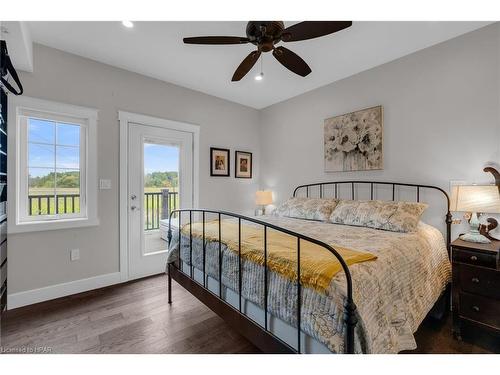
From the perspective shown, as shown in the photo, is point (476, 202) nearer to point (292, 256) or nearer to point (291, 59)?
point (292, 256)

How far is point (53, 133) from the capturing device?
254 centimetres

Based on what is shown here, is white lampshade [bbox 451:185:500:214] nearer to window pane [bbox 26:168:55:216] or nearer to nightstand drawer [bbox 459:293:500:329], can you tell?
nightstand drawer [bbox 459:293:500:329]

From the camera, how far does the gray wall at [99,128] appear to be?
2375 millimetres

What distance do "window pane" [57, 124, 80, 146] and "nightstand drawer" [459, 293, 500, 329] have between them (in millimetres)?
3881

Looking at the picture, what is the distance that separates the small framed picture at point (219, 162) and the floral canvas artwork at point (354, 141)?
155 cm

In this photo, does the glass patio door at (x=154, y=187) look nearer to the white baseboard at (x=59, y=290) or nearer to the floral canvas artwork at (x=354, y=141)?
the white baseboard at (x=59, y=290)

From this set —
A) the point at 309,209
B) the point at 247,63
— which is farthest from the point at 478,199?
the point at 247,63

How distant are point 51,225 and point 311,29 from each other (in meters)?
2.97

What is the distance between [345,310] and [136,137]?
9.62 feet

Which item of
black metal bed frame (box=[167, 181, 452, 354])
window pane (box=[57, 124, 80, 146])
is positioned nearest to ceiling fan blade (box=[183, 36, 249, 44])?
black metal bed frame (box=[167, 181, 452, 354])

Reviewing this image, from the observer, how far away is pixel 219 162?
3.82 m

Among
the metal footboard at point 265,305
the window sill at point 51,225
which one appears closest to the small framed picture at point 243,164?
the metal footboard at point 265,305

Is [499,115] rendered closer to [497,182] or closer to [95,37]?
[497,182]
